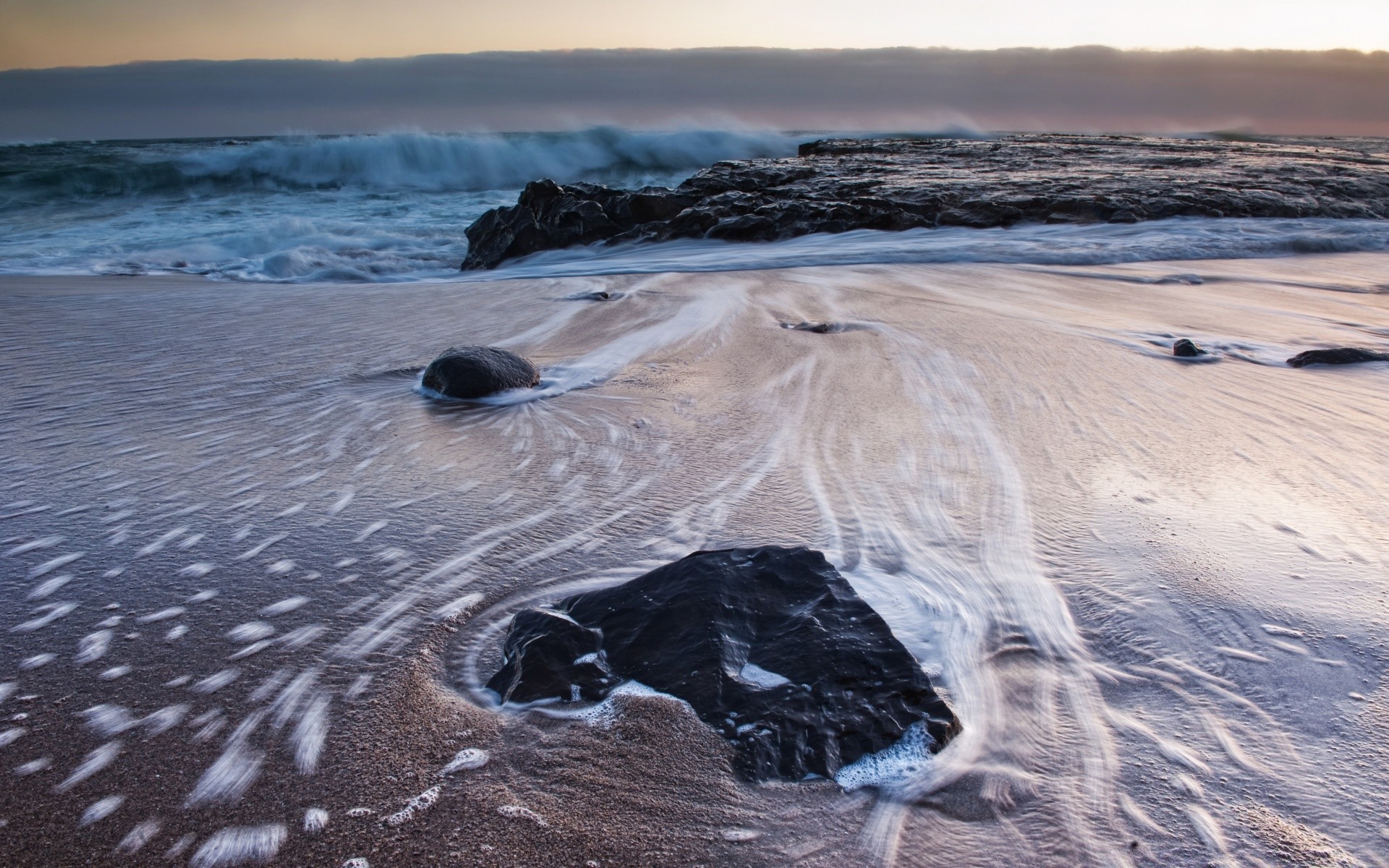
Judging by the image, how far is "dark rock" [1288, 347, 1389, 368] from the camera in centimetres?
325

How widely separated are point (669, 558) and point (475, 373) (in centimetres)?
140

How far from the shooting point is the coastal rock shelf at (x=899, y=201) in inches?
301

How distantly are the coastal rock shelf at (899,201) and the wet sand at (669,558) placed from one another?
414cm

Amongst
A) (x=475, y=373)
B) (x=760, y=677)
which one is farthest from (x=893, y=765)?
(x=475, y=373)

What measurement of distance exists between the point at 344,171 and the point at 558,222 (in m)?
12.3

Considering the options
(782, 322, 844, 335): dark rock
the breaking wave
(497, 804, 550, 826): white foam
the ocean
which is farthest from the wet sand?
the breaking wave

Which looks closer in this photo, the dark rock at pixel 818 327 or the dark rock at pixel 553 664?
the dark rock at pixel 553 664

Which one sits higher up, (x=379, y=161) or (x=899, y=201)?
(x=379, y=161)

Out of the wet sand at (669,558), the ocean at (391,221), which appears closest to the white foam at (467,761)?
the wet sand at (669,558)

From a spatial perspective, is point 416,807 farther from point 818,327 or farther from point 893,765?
point 818,327

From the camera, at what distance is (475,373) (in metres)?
2.93

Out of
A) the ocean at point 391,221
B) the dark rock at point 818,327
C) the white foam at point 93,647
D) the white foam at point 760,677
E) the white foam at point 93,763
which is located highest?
the ocean at point 391,221

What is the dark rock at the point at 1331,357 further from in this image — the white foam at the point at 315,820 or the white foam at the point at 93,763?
the white foam at the point at 93,763

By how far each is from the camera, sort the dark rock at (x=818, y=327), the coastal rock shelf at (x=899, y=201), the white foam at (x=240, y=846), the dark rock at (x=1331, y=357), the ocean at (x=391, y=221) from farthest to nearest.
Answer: the coastal rock shelf at (x=899, y=201)
the ocean at (x=391, y=221)
the dark rock at (x=818, y=327)
the dark rock at (x=1331, y=357)
the white foam at (x=240, y=846)
